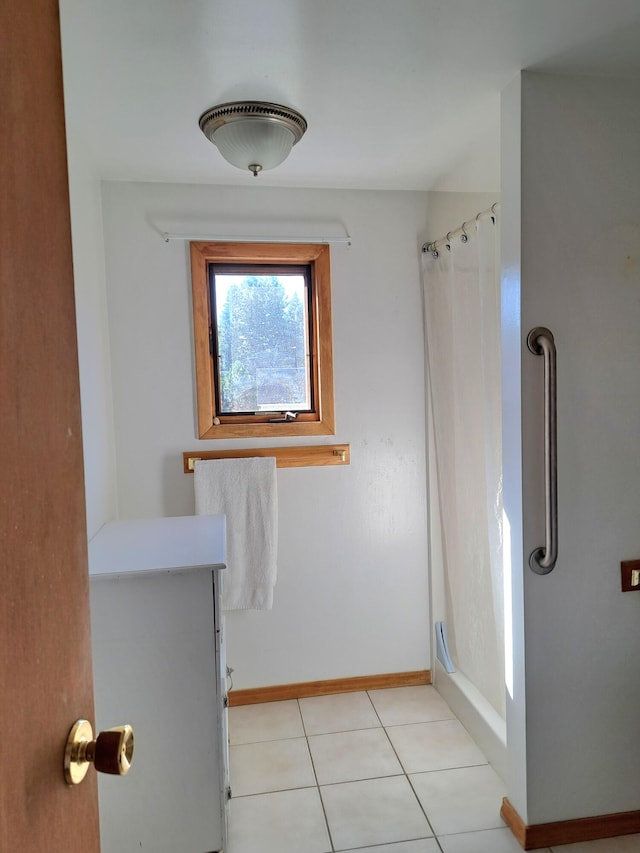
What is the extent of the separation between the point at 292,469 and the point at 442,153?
4.48 ft

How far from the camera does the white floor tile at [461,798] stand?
1.81m

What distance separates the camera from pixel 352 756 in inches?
85.0

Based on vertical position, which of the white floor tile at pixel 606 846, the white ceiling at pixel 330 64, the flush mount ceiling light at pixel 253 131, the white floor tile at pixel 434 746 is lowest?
the white floor tile at pixel 606 846

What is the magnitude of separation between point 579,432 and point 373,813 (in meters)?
1.38

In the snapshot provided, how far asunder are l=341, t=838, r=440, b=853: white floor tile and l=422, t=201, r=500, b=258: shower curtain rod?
1981 mm

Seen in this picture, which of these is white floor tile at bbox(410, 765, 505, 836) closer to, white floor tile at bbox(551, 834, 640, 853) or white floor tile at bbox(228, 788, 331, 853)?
white floor tile at bbox(551, 834, 640, 853)

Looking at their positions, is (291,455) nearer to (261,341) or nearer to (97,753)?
(261,341)

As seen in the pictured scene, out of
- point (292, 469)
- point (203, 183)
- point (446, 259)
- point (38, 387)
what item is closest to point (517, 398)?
point (446, 259)

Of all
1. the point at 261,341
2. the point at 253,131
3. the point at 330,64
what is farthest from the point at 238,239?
the point at 330,64

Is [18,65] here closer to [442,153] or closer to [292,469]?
[442,153]

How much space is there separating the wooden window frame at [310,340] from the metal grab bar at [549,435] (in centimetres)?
103

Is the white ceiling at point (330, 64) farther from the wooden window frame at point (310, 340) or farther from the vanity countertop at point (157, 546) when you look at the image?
the vanity countertop at point (157, 546)

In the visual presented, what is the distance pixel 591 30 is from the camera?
139cm

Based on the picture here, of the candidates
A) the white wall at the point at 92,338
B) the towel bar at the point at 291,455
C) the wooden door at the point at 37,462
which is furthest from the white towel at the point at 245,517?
the wooden door at the point at 37,462
